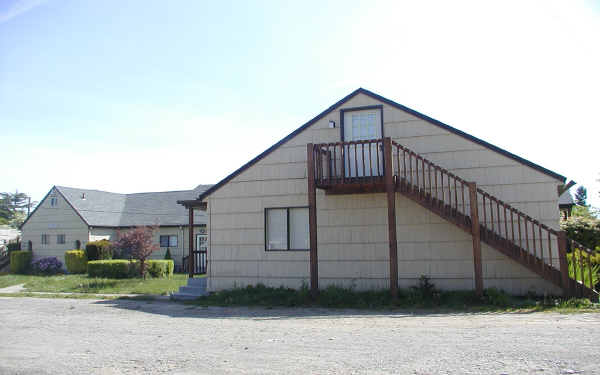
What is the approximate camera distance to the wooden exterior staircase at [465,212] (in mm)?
10930

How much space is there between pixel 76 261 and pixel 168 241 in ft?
17.7

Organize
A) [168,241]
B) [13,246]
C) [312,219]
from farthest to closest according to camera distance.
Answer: [13,246], [168,241], [312,219]

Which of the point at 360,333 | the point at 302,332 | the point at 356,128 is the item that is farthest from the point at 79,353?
the point at 356,128

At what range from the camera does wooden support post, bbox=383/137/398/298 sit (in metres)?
11.7

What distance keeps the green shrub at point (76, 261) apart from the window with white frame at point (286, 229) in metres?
17.8

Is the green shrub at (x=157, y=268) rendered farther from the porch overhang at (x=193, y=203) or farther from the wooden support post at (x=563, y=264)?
the wooden support post at (x=563, y=264)

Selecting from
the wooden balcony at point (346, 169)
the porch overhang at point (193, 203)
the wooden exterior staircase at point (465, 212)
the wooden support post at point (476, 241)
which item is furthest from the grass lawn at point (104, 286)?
the wooden support post at point (476, 241)

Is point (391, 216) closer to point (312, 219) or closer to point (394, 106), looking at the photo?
point (312, 219)

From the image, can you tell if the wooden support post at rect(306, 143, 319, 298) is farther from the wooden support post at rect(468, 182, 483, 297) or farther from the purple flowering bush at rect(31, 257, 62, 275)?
the purple flowering bush at rect(31, 257, 62, 275)

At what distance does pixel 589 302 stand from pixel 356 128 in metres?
7.42

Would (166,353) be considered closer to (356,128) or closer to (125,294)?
(356,128)

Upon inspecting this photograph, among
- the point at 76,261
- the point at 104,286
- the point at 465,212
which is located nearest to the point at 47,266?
the point at 76,261

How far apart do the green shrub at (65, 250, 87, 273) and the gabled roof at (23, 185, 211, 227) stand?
88.3 inches

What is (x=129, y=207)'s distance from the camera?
34.4 meters
